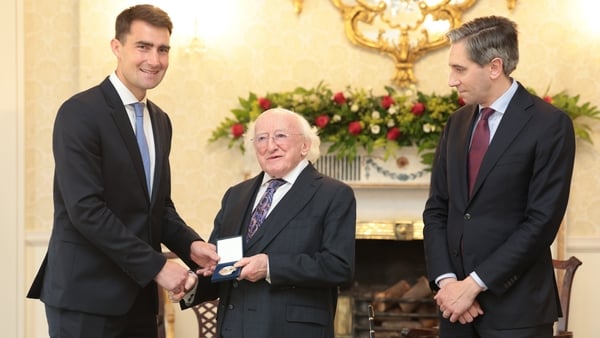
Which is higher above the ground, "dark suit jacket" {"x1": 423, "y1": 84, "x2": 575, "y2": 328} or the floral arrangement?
the floral arrangement

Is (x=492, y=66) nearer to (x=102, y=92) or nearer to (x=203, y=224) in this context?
(x=102, y=92)

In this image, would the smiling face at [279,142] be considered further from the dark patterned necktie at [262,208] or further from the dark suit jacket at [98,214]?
the dark suit jacket at [98,214]

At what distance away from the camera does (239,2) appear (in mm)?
5676

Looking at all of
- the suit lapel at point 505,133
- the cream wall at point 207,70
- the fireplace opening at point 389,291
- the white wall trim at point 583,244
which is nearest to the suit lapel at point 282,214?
the suit lapel at point 505,133

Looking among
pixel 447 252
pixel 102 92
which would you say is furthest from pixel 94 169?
pixel 447 252

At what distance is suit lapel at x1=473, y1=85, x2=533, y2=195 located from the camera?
2971mm

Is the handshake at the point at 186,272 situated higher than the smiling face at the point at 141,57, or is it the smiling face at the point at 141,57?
the smiling face at the point at 141,57

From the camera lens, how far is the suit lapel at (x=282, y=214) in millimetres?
3080

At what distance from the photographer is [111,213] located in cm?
296

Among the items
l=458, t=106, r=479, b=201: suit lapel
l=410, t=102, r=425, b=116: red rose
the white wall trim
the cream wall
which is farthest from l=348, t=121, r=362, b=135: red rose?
l=458, t=106, r=479, b=201: suit lapel

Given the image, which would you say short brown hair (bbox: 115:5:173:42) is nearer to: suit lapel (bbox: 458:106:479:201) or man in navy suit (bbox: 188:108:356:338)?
man in navy suit (bbox: 188:108:356:338)

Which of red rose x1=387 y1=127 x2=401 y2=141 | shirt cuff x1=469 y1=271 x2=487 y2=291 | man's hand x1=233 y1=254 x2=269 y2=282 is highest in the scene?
red rose x1=387 y1=127 x2=401 y2=141

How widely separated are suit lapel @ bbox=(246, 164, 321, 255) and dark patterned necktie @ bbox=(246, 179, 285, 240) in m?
0.05

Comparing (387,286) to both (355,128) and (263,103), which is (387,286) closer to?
(355,128)
